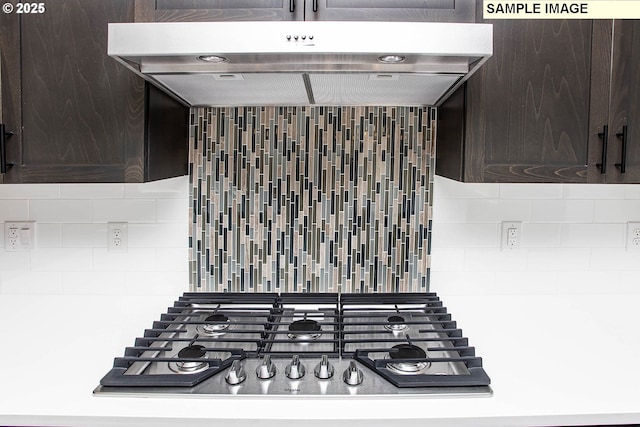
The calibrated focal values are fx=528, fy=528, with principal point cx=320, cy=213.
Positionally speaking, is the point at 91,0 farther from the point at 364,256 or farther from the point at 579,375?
the point at 579,375

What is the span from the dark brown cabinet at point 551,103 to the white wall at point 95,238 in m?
0.94

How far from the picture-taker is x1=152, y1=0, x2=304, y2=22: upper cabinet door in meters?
1.27

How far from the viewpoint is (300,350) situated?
51.2 inches

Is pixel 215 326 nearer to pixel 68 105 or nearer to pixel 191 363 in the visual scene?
pixel 191 363

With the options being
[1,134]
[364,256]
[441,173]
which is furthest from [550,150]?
[1,134]

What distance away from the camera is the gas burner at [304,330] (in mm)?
1372

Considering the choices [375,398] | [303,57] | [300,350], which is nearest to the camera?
[375,398]

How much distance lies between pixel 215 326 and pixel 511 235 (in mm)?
973

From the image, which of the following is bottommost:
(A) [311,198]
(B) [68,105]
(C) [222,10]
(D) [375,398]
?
(D) [375,398]

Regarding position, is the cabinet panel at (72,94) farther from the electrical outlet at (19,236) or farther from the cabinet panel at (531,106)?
the cabinet panel at (531,106)

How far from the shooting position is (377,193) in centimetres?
171

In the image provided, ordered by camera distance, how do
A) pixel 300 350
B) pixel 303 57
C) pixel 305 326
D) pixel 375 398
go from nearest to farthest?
pixel 375 398 → pixel 303 57 → pixel 300 350 → pixel 305 326

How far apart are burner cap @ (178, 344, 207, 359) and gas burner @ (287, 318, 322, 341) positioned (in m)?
0.22

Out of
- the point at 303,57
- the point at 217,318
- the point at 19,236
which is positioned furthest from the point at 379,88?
the point at 19,236
